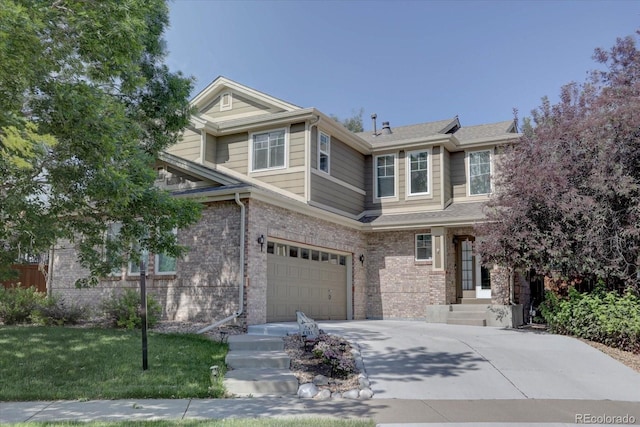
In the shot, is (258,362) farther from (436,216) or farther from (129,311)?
(436,216)

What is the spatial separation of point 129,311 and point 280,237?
13.0 ft

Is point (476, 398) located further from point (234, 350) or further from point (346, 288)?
Result: point (346, 288)

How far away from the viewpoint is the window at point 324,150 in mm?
16000

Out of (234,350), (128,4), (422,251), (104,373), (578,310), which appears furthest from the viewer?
(422,251)

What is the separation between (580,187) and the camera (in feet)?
39.6

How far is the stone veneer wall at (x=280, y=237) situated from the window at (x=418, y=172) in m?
2.63

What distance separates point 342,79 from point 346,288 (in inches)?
570

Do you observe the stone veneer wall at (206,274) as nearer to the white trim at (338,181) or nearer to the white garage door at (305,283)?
the white garage door at (305,283)

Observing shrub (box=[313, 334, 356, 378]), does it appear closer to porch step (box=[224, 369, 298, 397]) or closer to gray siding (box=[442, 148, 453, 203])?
porch step (box=[224, 369, 298, 397])

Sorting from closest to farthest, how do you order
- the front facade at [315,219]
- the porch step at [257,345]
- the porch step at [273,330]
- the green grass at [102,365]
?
the green grass at [102,365], the porch step at [257,345], the porch step at [273,330], the front facade at [315,219]

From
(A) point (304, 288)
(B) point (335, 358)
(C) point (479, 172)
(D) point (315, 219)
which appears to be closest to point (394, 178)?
(C) point (479, 172)

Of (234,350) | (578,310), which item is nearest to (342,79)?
(578,310)

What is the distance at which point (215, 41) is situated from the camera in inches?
620

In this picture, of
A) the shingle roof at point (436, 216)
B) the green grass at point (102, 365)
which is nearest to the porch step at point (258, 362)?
the green grass at point (102, 365)
